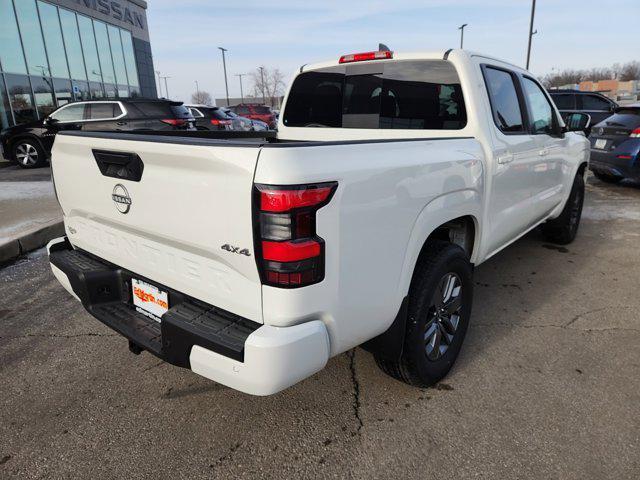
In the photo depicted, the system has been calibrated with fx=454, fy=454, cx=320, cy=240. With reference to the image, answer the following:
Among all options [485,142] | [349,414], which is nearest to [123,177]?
[349,414]

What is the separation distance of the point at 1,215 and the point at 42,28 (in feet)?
53.3

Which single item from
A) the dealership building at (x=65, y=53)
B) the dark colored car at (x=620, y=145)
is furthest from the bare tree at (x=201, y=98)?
the dark colored car at (x=620, y=145)

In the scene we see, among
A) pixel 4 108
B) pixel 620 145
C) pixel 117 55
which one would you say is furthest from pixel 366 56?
pixel 117 55

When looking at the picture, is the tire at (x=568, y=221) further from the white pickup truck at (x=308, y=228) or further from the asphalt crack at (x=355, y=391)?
the asphalt crack at (x=355, y=391)

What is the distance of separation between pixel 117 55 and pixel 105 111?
16.7 m

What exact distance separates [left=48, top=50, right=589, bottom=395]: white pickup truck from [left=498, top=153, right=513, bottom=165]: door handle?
0.07ft

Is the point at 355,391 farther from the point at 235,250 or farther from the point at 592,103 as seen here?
→ the point at 592,103

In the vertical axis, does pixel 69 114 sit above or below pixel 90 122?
above

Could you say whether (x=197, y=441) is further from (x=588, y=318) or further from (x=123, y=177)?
(x=588, y=318)

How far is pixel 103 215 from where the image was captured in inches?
93.5

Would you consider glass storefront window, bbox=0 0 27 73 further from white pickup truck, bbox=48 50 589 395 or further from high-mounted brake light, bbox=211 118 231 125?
white pickup truck, bbox=48 50 589 395

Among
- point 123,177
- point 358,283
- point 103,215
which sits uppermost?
point 123,177

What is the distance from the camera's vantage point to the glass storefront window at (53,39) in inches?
740

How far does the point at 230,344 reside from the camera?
1.74 metres
